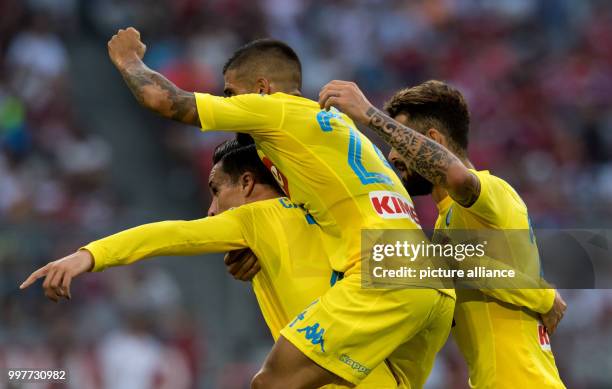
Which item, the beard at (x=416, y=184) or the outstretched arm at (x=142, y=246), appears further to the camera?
the beard at (x=416, y=184)

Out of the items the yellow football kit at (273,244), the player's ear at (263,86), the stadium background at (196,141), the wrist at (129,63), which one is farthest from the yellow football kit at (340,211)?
the stadium background at (196,141)

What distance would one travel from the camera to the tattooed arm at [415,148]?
5230mm

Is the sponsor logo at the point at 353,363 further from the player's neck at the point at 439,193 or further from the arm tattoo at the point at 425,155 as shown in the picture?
the player's neck at the point at 439,193

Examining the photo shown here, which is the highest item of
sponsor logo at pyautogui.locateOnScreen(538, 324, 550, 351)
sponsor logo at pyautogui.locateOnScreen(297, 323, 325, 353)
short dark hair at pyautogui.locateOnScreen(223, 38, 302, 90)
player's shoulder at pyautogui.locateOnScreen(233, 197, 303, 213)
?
short dark hair at pyautogui.locateOnScreen(223, 38, 302, 90)

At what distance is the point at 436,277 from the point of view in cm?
558

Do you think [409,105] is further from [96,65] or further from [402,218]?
[96,65]

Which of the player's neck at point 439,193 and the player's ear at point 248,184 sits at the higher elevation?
the player's ear at point 248,184

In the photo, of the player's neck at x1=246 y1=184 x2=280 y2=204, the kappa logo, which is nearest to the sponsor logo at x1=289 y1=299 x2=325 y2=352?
the kappa logo

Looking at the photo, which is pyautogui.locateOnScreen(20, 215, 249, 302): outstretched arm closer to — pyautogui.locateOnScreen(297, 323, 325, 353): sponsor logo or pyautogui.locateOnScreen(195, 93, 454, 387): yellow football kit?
pyautogui.locateOnScreen(195, 93, 454, 387): yellow football kit

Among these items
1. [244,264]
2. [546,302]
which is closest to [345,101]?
[244,264]

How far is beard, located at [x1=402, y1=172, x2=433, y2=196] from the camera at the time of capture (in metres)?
6.01

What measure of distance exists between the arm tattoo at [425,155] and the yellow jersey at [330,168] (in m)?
0.22

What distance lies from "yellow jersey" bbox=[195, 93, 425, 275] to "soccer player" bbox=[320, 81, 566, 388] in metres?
0.19

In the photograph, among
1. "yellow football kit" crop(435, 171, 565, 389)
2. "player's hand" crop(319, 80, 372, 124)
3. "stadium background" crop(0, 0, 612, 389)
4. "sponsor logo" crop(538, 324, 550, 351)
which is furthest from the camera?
"stadium background" crop(0, 0, 612, 389)
